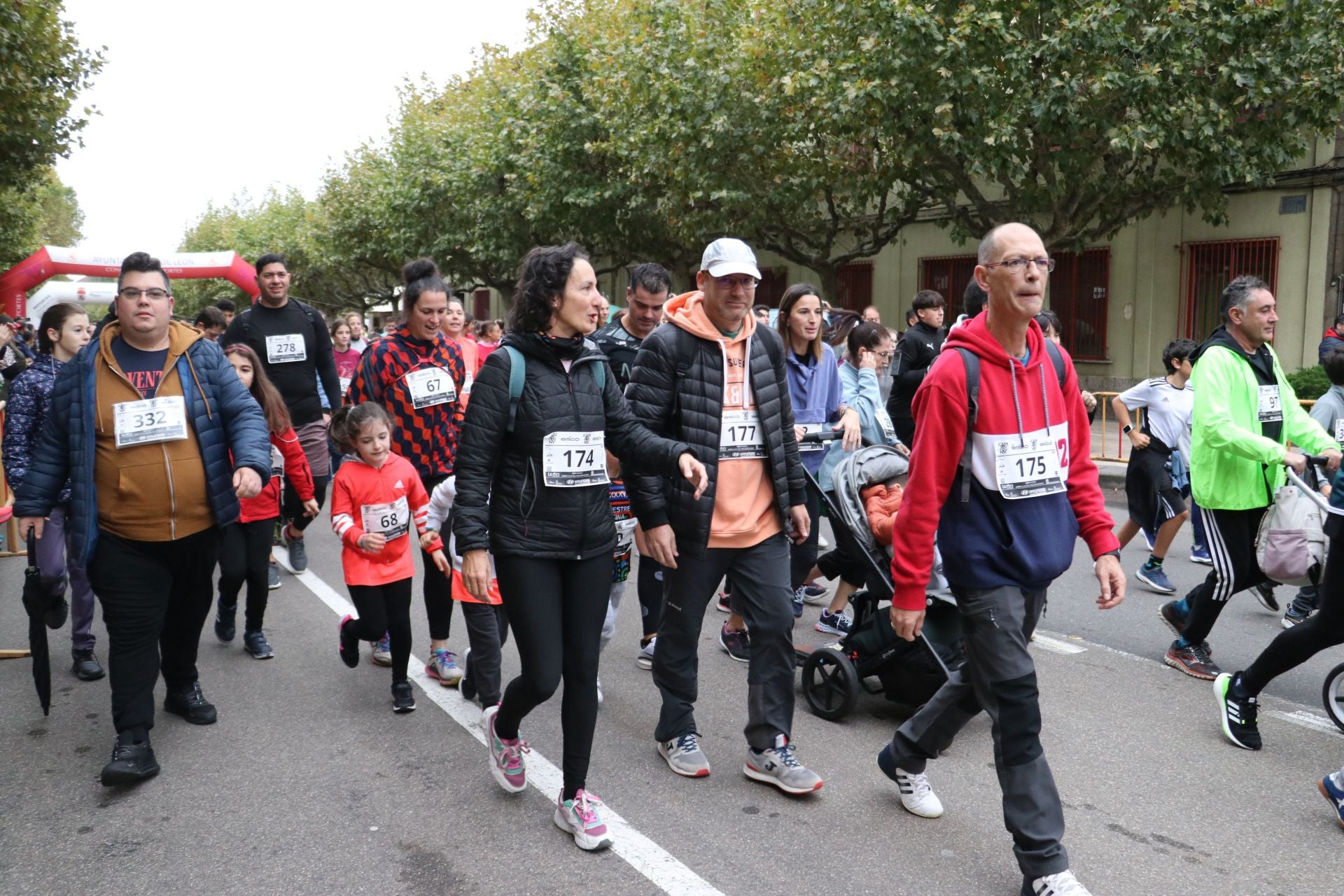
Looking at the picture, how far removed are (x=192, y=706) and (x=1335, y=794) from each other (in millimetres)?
4465

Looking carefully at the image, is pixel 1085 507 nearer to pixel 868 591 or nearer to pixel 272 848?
pixel 868 591

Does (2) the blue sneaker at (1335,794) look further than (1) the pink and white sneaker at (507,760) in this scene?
No

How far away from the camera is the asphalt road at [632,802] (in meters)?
3.53

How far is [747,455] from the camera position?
167 inches

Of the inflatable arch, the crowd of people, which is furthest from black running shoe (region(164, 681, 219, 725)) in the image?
the inflatable arch

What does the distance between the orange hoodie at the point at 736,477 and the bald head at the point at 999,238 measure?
1.05 metres

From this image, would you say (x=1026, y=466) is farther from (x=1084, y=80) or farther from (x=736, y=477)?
(x=1084, y=80)

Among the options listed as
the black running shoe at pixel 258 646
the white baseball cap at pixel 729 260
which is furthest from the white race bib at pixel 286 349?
the white baseball cap at pixel 729 260

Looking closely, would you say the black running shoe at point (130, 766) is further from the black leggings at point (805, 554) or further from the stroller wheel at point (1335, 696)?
the stroller wheel at point (1335, 696)

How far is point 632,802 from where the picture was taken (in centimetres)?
412

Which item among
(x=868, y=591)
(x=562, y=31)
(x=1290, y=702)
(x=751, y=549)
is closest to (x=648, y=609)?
(x=868, y=591)

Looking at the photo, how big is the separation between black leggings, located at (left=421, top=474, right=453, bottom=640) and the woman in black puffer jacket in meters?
1.61

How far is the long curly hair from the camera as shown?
3.68 meters

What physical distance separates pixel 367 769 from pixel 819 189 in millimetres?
16518
